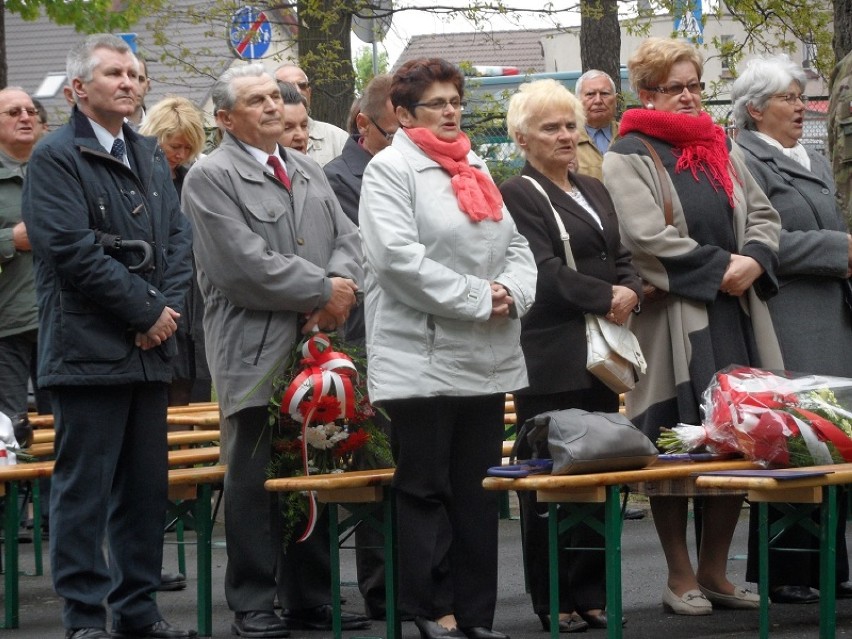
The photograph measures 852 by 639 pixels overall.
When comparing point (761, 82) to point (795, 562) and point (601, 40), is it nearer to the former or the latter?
point (795, 562)

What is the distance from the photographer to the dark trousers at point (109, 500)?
6094 millimetres

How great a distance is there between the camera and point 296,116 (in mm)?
8055

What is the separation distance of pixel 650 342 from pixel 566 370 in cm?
54

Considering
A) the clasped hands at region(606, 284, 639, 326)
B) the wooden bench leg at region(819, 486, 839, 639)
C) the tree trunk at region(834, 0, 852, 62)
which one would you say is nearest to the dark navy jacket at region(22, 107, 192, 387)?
the clasped hands at region(606, 284, 639, 326)

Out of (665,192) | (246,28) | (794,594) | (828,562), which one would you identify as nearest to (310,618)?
(794,594)

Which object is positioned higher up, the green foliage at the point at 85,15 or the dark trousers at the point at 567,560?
the green foliage at the point at 85,15

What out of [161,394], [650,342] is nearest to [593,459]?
[650,342]

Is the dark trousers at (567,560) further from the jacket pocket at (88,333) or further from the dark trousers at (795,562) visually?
the jacket pocket at (88,333)

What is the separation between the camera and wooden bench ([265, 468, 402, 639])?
600cm

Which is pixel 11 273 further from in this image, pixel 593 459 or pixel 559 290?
pixel 593 459

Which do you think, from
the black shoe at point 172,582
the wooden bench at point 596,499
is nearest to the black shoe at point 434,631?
the wooden bench at point 596,499

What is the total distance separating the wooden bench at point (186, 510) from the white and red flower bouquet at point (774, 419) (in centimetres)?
192

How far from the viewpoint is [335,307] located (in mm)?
6418

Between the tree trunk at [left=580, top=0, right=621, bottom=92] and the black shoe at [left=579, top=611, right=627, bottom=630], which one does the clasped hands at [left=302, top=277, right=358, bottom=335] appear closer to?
the black shoe at [left=579, top=611, right=627, bottom=630]
